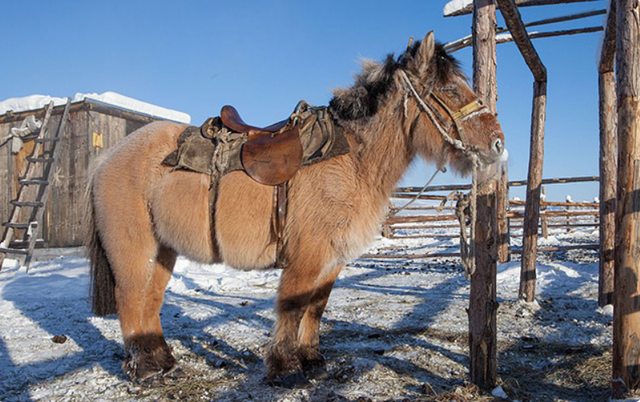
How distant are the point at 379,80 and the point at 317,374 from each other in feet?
8.10

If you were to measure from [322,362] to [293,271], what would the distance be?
0.93m

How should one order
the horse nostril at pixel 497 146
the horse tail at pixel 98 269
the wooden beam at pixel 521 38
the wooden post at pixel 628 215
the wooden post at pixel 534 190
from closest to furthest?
the wooden post at pixel 628 215 → the horse nostril at pixel 497 146 → the horse tail at pixel 98 269 → the wooden beam at pixel 521 38 → the wooden post at pixel 534 190

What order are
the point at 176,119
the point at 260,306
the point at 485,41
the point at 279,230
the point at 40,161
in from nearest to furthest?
the point at 279,230 < the point at 485,41 < the point at 260,306 < the point at 40,161 < the point at 176,119

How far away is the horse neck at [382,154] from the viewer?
334cm

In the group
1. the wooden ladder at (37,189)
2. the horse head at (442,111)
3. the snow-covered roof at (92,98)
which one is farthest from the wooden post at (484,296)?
the snow-covered roof at (92,98)

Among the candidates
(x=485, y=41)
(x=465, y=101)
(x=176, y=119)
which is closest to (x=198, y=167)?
(x=465, y=101)

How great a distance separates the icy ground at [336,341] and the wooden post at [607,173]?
1.41 feet

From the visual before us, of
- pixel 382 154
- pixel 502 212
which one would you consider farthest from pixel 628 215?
pixel 502 212

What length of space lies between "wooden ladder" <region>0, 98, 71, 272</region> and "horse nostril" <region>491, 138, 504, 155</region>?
31.7ft

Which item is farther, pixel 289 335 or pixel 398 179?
pixel 398 179

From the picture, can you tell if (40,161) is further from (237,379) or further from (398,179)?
(398,179)

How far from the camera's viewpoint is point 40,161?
9.82 m

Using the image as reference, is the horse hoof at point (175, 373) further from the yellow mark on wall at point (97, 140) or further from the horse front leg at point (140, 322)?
the yellow mark on wall at point (97, 140)

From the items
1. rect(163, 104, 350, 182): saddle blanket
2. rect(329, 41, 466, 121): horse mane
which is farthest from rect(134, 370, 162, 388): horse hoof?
rect(329, 41, 466, 121): horse mane
